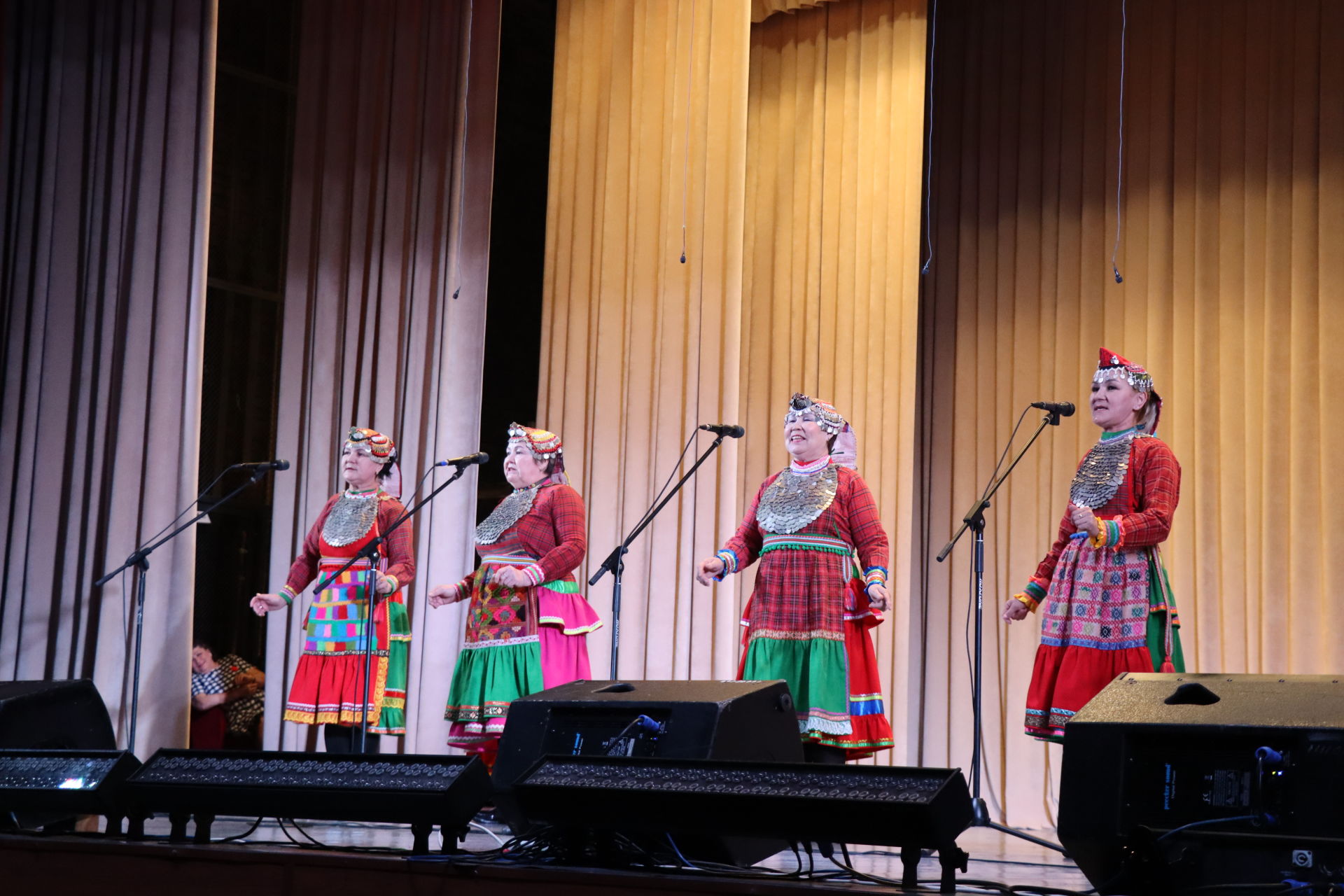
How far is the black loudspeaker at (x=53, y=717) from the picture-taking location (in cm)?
313

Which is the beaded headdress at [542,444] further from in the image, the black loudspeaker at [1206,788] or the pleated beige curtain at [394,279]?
the black loudspeaker at [1206,788]

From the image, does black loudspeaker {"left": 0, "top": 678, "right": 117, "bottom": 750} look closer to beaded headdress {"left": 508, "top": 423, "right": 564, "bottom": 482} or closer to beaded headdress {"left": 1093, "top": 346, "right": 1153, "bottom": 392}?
beaded headdress {"left": 508, "top": 423, "right": 564, "bottom": 482}

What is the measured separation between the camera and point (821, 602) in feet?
13.8

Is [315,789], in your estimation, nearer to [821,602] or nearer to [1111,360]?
[821,602]

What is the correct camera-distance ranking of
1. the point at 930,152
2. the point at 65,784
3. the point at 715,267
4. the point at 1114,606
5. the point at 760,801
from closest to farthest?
1. the point at 760,801
2. the point at 65,784
3. the point at 1114,606
4. the point at 715,267
5. the point at 930,152

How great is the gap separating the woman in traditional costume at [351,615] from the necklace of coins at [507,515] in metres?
0.39

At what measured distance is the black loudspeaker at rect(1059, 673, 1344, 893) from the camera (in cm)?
195

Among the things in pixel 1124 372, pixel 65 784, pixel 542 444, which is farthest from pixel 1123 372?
pixel 65 784

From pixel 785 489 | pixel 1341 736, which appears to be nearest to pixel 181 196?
pixel 785 489

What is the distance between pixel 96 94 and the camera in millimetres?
5770

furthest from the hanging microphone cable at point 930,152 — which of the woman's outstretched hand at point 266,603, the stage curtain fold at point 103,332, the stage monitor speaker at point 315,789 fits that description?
the stage monitor speaker at point 315,789

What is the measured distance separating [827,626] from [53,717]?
6.83 ft

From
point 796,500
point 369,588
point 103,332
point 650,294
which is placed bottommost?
point 369,588

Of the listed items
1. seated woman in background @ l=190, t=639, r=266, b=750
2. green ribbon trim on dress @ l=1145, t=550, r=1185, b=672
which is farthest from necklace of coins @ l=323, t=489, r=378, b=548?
green ribbon trim on dress @ l=1145, t=550, r=1185, b=672
